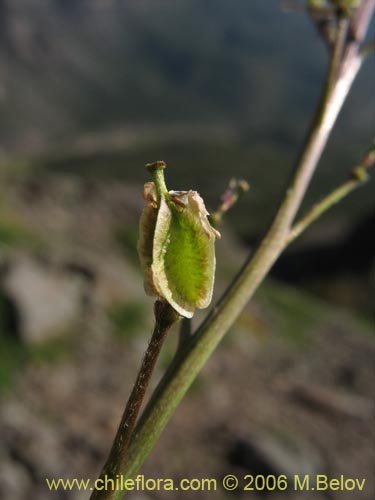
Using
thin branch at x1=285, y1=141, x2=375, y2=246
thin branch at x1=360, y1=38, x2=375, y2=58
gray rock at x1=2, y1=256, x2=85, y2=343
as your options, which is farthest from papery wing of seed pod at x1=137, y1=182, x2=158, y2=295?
gray rock at x1=2, y1=256, x2=85, y2=343

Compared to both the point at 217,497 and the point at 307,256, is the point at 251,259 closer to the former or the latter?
the point at 217,497

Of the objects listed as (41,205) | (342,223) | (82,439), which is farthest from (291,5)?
(342,223)

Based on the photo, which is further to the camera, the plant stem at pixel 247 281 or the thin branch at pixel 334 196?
the thin branch at pixel 334 196

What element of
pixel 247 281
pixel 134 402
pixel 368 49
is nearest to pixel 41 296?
pixel 368 49

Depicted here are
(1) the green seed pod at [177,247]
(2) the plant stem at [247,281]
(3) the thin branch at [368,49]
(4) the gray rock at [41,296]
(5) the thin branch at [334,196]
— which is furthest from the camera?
(4) the gray rock at [41,296]

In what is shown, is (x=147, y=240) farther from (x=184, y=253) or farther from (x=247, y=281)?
(x=247, y=281)

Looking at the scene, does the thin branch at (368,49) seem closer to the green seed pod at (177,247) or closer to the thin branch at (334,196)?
the thin branch at (334,196)

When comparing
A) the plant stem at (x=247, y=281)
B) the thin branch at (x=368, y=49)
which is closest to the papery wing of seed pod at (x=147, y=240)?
the plant stem at (x=247, y=281)
